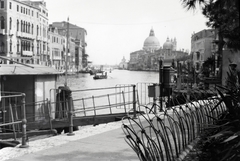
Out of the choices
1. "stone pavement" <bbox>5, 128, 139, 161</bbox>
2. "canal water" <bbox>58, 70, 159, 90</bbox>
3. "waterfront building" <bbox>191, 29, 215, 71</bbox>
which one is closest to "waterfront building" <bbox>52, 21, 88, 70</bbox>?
"canal water" <bbox>58, 70, 159, 90</bbox>

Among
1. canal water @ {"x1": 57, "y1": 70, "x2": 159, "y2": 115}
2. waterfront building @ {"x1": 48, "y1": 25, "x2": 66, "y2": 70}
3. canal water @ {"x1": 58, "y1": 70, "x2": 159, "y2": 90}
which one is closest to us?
canal water @ {"x1": 57, "y1": 70, "x2": 159, "y2": 115}

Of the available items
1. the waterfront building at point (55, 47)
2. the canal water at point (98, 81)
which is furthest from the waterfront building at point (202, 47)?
the waterfront building at point (55, 47)

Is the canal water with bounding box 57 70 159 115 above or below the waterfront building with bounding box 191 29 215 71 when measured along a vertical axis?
below

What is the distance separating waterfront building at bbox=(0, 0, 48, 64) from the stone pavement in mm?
48784

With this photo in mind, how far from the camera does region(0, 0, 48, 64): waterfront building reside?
5765 centimetres

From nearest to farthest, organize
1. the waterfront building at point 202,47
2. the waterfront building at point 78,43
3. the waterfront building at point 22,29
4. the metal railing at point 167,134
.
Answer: the metal railing at point 167,134, the waterfront building at point 22,29, the waterfront building at point 202,47, the waterfront building at point 78,43

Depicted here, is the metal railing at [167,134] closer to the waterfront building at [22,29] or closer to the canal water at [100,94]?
the canal water at [100,94]

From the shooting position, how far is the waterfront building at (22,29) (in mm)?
57650

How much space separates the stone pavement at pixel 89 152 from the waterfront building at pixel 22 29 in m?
48.8

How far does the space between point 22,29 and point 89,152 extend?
204 feet

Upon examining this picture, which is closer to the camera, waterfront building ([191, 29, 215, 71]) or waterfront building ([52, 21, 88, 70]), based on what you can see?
waterfront building ([191, 29, 215, 71])

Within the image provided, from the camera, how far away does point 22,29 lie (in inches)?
2499

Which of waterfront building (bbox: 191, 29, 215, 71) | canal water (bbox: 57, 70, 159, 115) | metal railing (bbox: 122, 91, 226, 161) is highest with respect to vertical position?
waterfront building (bbox: 191, 29, 215, 71)

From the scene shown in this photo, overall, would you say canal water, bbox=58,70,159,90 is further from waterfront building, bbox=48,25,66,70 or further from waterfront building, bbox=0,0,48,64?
waterfront building, bbox=0,0,48,64
